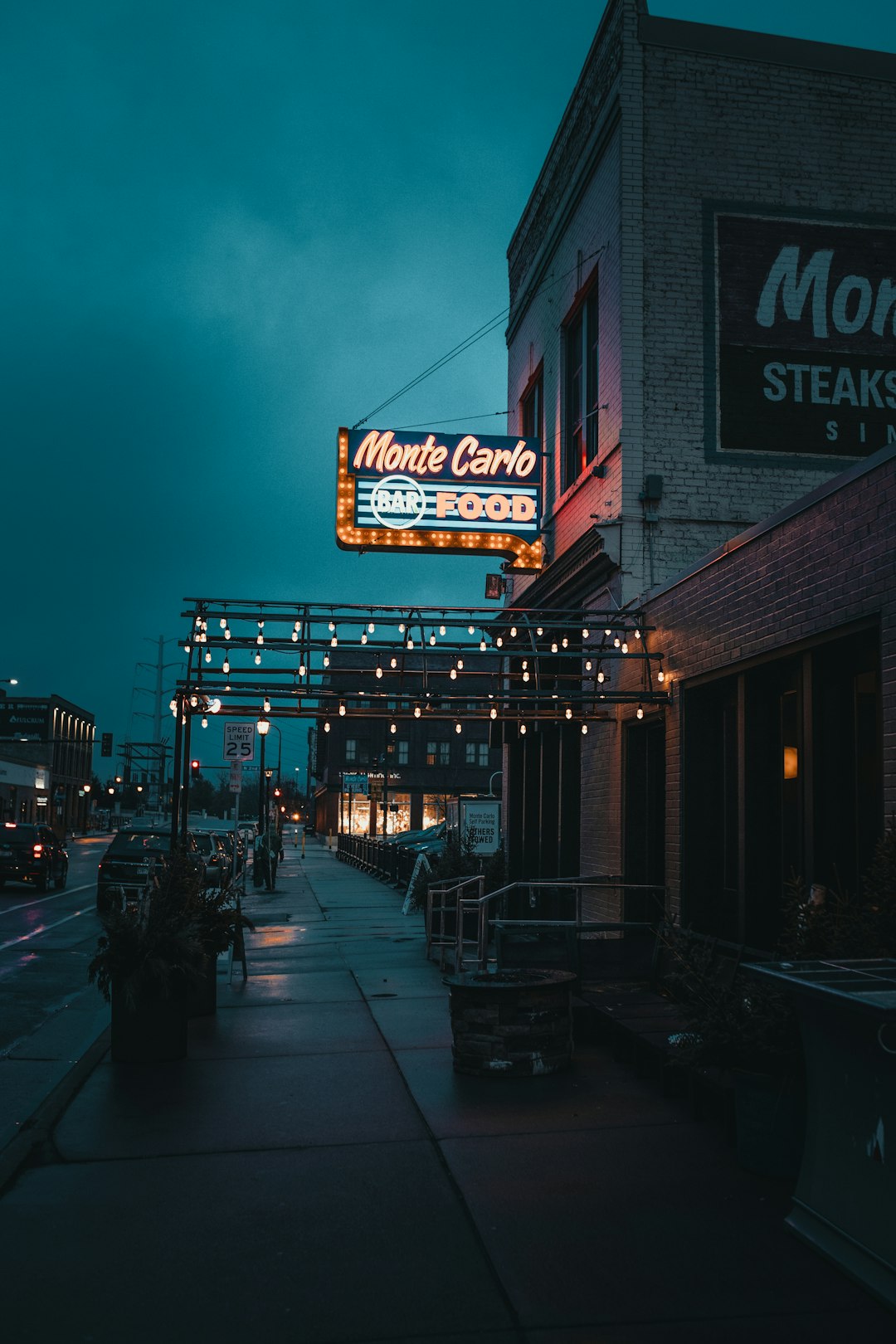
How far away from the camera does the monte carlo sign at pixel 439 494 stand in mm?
16391

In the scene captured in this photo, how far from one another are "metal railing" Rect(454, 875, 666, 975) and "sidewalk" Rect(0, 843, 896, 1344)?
109 inches

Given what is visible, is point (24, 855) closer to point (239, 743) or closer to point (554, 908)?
point (239, 743)

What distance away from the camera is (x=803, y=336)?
14234 mm

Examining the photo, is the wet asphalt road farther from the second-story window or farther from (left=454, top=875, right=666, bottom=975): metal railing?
the second-story window

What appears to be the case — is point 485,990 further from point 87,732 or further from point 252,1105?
point 87,732

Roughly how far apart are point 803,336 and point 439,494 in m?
5.21

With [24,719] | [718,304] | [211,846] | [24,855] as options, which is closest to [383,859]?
[211,846]

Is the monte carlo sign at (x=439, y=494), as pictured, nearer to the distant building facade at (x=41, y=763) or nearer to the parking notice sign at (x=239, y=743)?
the parking notice sign at (x=239, y=743)

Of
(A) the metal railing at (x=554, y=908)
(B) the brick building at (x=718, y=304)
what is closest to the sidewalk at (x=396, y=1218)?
(A) the metal railing at (x=554, y=908)

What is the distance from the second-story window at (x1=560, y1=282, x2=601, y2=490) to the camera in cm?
1611

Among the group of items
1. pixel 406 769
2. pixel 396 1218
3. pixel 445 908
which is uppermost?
pixel 406 769

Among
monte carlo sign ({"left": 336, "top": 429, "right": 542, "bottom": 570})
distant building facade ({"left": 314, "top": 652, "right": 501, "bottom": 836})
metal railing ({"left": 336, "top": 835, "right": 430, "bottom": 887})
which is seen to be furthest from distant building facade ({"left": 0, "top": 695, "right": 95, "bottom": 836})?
monte carlo sign ({"left": 336, "top": 429, "right": 542, "bottom": 570})

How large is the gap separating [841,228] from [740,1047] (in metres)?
11.8

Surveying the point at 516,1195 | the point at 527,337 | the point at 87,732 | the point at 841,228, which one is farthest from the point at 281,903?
the point at 87,732
